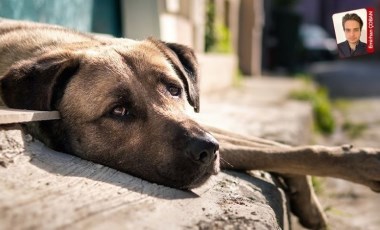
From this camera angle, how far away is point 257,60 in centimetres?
1614

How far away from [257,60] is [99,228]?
14531mm

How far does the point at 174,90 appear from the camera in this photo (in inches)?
131

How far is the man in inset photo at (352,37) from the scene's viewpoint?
124 inches

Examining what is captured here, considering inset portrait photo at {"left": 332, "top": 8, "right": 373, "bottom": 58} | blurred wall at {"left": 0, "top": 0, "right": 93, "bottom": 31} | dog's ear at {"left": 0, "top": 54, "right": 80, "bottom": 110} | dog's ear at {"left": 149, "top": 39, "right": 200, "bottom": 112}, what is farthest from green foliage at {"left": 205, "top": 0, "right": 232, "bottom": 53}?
dog's ear at {"left": 0, "top": 54, "right": 80, "bottom": 110}

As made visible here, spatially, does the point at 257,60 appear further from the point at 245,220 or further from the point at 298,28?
the point at 245,220

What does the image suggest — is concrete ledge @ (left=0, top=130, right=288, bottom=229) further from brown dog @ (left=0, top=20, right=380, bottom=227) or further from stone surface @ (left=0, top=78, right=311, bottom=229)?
brown dog @ (left=0, top=20, right=380, bottom=227)

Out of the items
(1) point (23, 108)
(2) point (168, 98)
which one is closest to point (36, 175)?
(1) point (23, 108)

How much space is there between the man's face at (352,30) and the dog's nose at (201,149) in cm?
105

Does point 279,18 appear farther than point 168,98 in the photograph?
Yes

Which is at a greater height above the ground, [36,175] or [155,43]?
[155,43]

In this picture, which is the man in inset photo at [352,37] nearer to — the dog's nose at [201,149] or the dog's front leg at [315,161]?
the dog's front leg at [315,161]

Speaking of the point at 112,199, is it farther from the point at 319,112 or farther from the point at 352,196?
the point at 319,112

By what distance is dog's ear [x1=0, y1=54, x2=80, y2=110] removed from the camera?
2.97 m

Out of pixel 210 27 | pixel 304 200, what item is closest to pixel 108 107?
pixel 304 200
